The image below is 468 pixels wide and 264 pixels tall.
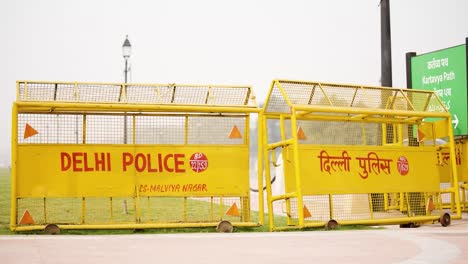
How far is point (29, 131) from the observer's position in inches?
483

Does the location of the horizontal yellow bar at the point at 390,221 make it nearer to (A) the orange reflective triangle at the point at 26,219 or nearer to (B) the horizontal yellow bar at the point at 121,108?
(B) the horizontal yellow bar at the point at 121,108

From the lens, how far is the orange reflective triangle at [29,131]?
1223 centimetres

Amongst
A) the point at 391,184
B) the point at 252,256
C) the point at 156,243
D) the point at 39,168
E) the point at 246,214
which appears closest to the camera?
the point at 252,256

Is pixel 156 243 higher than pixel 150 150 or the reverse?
A: the reverse

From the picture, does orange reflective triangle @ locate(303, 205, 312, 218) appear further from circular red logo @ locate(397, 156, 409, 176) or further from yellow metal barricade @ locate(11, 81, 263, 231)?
circular red logo @ locate(397, 156, 409, 176)

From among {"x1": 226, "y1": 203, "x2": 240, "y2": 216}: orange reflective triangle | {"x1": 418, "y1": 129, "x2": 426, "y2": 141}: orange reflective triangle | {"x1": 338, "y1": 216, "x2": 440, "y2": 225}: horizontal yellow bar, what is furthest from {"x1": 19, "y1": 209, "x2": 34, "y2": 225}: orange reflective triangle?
{"x1": 418, "y1": 129, "x2": 426, "y2": 141}: orange reflective triangle

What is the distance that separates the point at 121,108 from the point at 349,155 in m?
4.68

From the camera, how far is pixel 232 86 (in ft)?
43.4

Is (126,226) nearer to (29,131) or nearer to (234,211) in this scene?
(234,211)

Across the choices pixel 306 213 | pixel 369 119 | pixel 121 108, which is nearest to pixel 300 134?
pixel 306 213

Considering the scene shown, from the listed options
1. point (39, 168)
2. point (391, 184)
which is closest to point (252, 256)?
point (39, 168)

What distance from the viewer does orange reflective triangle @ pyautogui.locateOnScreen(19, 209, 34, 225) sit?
12023 millimetres

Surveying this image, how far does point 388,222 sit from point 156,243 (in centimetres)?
560

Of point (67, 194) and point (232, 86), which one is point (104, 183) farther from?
point (232, 86)
